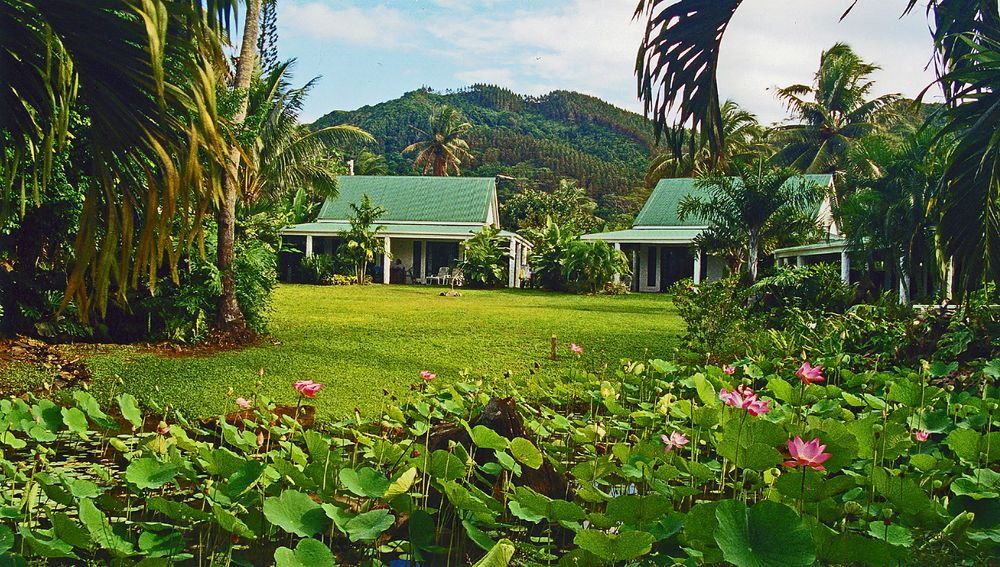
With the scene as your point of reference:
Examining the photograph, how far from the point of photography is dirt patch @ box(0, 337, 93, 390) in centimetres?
568

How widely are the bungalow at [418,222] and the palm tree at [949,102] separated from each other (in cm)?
1817

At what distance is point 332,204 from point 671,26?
22611mm

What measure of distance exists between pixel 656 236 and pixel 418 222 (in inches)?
301

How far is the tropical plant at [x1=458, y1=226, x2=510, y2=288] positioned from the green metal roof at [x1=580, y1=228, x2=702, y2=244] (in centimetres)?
280

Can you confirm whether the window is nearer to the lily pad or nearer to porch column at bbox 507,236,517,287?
porch column at bbox 507,236,517,287

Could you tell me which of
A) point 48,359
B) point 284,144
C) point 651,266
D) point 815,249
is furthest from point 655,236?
point 48,359

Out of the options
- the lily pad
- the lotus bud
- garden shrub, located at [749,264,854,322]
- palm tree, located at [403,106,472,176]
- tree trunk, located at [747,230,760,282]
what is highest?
palm tree, located at [403,106,472,176]

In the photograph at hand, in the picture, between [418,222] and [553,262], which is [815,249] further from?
[418,222]

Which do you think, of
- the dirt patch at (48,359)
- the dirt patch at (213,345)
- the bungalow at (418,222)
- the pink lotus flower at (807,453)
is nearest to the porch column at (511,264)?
the bungalow at (418,222)

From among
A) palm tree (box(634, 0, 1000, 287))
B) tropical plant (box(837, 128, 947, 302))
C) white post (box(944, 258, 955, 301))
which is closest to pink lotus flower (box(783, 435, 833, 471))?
palm tree (box(634, 0, 1000, 287))

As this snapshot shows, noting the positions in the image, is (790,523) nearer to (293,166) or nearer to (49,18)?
(49,18)

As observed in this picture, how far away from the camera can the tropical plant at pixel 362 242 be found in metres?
21.1

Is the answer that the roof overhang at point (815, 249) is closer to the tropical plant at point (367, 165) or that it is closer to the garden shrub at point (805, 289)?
the garden shrub at point (805, 289)

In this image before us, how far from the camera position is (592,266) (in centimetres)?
1936
